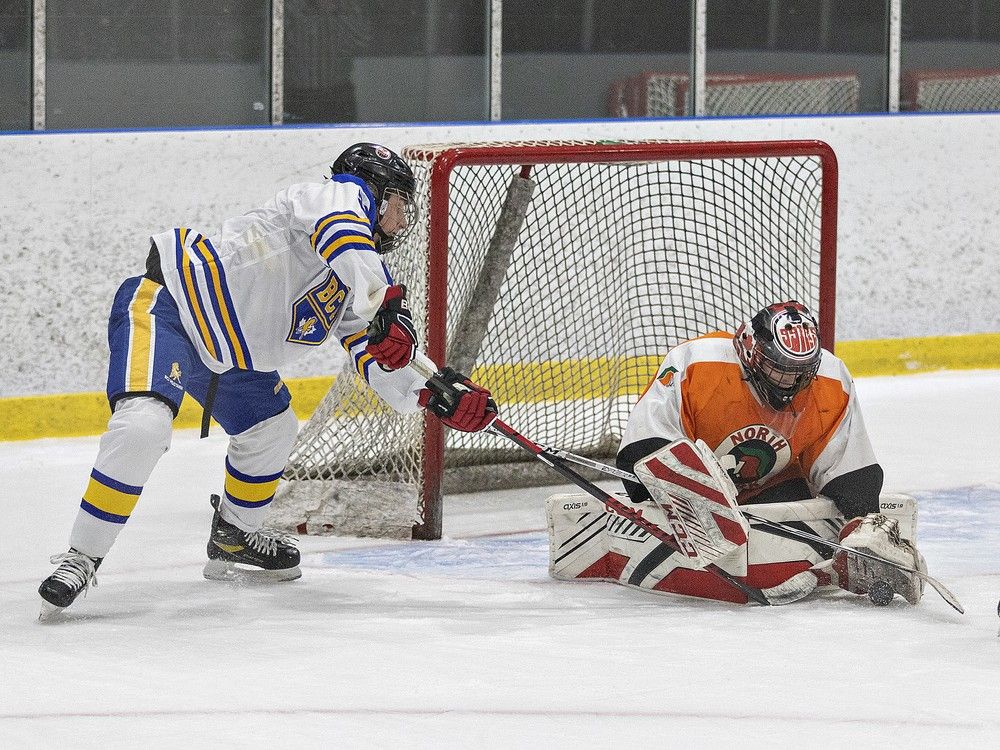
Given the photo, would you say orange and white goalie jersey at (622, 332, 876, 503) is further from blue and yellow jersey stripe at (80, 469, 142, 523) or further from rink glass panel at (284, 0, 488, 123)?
rink glass panel at (284, 0, 488, 123)

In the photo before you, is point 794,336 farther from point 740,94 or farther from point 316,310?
point 740,94

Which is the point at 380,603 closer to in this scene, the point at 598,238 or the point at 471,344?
the point at 471,344

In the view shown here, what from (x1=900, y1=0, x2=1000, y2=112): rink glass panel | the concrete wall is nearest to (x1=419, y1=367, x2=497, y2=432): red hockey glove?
the concrete wall

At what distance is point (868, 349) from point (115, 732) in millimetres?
4667

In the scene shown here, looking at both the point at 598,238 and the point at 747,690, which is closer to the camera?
the point at 747,690

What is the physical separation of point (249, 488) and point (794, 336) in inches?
46.8

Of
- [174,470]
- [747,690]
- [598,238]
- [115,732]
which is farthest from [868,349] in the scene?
[115,732]

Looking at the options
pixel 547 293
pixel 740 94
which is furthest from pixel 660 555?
pixel 740 94

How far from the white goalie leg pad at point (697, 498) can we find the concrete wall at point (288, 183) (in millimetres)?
2527

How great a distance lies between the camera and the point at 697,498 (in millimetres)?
3418

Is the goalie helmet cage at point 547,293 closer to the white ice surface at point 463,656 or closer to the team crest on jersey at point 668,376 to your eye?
the white ice surface at point 463,656

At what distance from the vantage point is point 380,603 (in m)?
3.57

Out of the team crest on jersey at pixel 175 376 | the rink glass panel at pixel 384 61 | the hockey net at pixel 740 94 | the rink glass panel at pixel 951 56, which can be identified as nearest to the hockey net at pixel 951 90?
the rink glass panel at pixel 951 56

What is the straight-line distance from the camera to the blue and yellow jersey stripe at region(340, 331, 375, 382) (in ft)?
12.0
